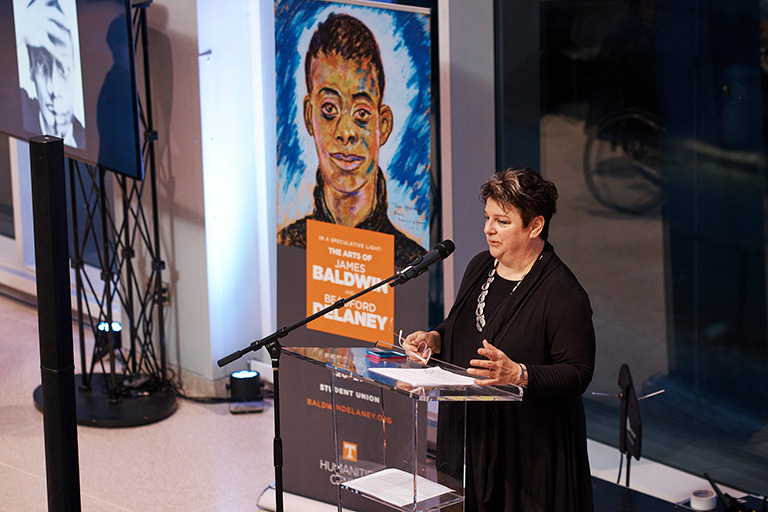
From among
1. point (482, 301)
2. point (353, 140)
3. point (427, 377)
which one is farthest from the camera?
point (353, 140)

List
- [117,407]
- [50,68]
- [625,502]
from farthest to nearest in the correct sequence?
[117,407] < [50,68] < [625,502]

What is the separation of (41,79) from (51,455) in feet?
10.0

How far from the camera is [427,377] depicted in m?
2.42

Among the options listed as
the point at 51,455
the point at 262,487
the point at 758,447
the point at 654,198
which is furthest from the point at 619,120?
the point at 51,455

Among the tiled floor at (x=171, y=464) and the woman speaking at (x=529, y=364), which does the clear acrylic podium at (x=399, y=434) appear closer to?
the woman speaking at (x=529, y=364)

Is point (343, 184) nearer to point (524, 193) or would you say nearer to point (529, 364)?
point (524, 193)

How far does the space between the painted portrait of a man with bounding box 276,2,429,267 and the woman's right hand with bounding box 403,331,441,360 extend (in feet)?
2.70

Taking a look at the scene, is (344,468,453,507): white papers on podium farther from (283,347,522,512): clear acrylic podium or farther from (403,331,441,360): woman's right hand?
(403,331,441,360): woman's right hand

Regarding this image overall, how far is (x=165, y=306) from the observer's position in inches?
216

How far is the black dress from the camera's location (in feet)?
8.27

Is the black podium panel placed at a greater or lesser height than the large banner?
lesser

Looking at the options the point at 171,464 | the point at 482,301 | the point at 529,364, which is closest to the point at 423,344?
the point at 482,301

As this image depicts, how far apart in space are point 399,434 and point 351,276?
127cm

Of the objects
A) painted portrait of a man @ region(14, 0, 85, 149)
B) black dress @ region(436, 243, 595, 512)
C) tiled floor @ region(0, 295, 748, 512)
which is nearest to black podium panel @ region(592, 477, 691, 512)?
tiled floor @ region(0, 295, 748, 512)
